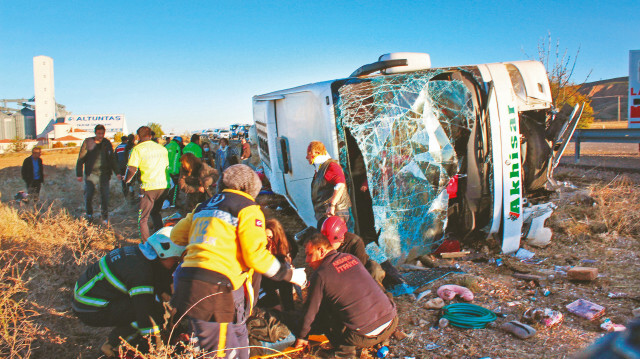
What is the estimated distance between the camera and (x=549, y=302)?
12.5ft

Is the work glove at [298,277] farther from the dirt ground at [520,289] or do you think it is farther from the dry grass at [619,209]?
the dry grass at [619,209]

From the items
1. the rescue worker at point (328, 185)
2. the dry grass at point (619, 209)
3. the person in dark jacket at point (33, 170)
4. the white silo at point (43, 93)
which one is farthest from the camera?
the white silo at point (43, 93)

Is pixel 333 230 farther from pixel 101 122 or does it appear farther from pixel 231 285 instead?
pixel 101 122

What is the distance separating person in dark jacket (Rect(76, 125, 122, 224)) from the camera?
7.00m

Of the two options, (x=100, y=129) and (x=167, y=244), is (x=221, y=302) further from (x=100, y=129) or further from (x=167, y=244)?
(x=100, y=129)

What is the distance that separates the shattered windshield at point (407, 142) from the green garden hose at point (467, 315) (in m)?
1.05

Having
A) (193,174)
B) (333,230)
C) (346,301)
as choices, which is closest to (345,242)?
(333,230)

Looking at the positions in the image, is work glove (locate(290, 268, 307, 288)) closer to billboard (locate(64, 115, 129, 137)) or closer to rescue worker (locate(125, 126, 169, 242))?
rescue worker (locate(125, 126, 169, 242))

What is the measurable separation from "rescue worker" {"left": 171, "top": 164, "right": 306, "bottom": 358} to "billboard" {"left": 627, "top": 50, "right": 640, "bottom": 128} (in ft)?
45.2

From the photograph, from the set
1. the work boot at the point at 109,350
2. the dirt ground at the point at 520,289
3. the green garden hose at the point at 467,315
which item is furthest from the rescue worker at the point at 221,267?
the green garden hose at the point at 467,315

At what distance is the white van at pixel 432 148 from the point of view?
4.43 m

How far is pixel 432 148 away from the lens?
459 centimetres

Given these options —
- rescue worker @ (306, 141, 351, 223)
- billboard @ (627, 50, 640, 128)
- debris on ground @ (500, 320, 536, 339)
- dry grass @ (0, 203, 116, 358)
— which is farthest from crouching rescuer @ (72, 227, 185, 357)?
billboard @ (627, 50, 640, 128)

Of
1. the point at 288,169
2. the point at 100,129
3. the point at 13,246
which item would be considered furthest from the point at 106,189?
the point at 288,169
